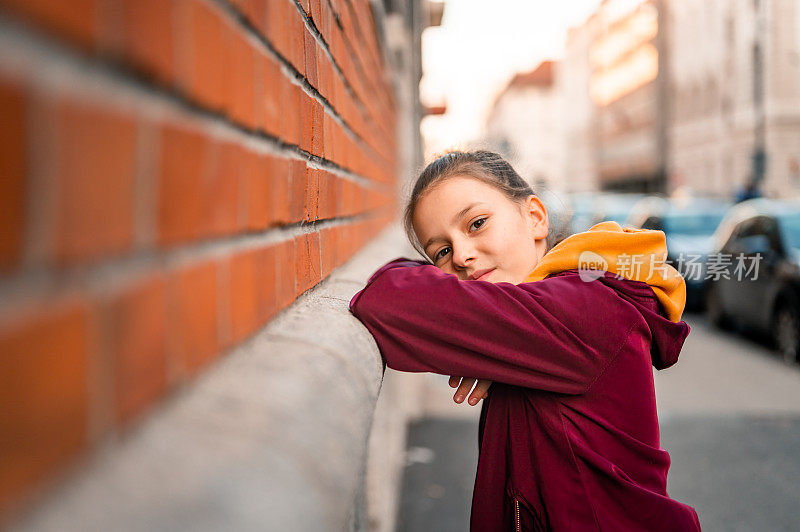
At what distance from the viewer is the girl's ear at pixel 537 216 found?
2.06m

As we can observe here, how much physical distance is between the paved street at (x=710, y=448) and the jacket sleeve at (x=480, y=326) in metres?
3.36

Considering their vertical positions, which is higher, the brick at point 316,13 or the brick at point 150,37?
the brick at point 316,13

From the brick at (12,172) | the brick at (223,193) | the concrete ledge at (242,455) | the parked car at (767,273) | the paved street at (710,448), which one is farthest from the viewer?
the parked car at (767,273)

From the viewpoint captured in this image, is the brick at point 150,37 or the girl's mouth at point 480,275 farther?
the girl's mouth at point 480,275

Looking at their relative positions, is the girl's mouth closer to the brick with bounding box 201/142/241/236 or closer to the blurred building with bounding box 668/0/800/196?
the brick with bounding box 201/142/241/236

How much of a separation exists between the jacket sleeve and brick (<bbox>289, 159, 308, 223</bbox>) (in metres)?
0.22

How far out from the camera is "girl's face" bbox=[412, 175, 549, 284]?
73.3 inches

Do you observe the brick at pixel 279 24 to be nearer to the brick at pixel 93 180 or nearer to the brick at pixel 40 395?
the brick at pixel 93 180

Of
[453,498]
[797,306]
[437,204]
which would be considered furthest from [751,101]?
[437,204]

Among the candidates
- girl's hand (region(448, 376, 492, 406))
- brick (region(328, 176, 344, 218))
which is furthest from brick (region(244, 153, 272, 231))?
brick (region(328, 176, 344, 218))

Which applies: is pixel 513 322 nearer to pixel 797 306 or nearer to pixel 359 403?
pixel 359 403

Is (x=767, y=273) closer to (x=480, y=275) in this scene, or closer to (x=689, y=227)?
(x=689, y=227)

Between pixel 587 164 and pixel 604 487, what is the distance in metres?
71.7

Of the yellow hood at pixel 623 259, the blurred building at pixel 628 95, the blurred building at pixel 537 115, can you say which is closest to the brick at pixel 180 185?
the yellow hood at pixel 623 259
